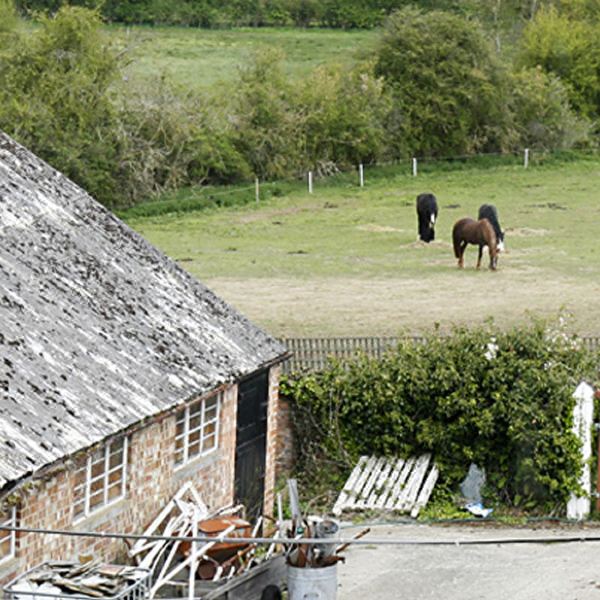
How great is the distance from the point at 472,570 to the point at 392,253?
73.5 ft

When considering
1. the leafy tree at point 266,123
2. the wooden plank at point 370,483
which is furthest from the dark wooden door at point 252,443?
the leafy tree at point 266,123

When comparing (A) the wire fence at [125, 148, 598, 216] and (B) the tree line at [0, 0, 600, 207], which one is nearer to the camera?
(B) the tree line at [0, 0, 600, 207]

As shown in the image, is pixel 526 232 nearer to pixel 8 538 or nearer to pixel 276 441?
pixel 276 441

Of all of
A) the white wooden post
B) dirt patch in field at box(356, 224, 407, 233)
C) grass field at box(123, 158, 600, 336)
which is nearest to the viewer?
the white wooden post

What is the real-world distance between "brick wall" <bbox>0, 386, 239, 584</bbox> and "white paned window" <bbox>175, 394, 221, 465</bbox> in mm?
106

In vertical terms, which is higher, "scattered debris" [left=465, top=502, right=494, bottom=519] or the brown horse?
the brown horse

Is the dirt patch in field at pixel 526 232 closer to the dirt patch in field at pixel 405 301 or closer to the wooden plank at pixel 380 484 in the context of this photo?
the dirt patch in field at pixel 405 301

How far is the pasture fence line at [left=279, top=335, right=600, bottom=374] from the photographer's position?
23875mm

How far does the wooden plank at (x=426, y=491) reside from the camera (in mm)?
22312

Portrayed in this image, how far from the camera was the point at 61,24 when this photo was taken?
53.5 meters

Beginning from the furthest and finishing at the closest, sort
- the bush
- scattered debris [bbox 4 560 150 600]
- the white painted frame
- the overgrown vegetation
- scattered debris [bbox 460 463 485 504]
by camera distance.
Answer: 1. the bush
2. scattered debris [bbox 460 463 485 504]
3. the overgrown vegetation
4. the white painted frame
5. scattered debris [bbox 4 560 150 600]

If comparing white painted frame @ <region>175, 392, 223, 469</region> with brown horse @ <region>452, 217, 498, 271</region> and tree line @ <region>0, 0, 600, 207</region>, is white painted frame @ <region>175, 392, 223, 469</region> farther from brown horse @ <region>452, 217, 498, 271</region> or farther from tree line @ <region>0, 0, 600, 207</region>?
tree line @ <region>0, 0, 600, 207</region>

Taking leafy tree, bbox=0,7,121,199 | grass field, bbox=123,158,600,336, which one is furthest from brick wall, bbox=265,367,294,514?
leafy tree, bbox=0,7,121,199

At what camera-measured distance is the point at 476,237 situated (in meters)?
38.3
